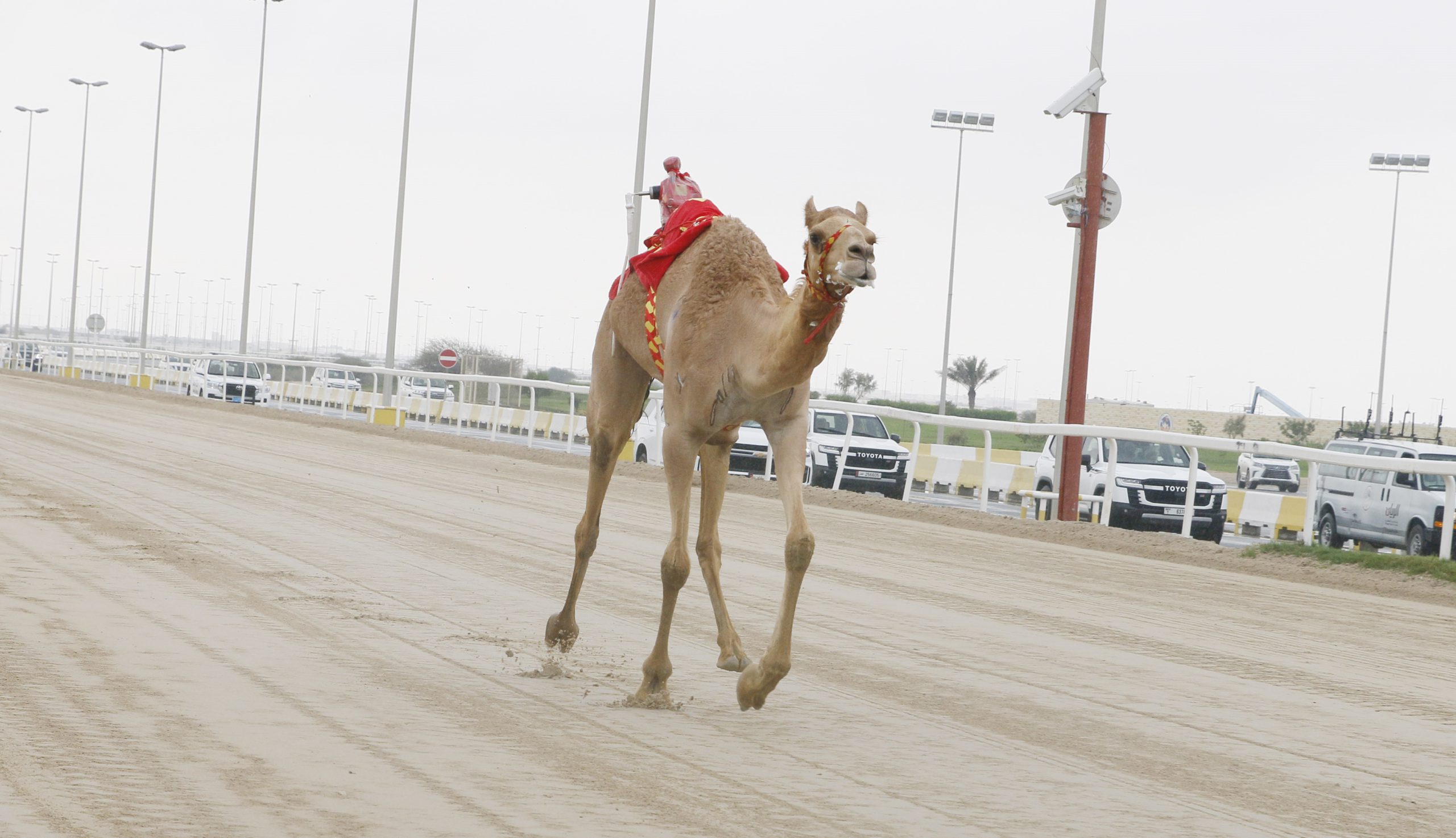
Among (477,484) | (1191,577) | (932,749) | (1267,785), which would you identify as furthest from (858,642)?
(477,484)

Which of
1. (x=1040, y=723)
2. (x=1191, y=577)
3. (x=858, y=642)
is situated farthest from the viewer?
(x=1191, y=577)

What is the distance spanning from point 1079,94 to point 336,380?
44251 mm

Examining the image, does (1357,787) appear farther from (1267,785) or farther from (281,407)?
(281,407)

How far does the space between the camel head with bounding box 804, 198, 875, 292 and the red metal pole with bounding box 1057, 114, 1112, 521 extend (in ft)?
46.9

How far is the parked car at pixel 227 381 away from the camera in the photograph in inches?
1783

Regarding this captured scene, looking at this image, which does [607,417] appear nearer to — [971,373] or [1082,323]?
[1082,323]

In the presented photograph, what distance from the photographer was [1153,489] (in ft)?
76.6

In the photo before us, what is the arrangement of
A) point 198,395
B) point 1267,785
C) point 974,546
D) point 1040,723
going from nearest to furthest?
point 1267,785 → point 1040,723 → point 974,546 → point 198,395

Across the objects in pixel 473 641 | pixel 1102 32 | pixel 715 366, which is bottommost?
pixel 473 641

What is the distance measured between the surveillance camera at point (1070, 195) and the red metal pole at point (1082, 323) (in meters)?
0.10

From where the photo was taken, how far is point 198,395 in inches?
1841

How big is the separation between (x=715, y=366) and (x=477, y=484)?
41.9ft

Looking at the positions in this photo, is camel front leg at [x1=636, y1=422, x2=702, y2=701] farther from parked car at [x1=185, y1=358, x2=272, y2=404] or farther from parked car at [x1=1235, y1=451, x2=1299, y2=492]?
parked car at [x1=185, y1=358, x2=272, y2=404]

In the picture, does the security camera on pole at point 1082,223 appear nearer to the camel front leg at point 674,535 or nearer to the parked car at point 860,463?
the parked car at point 860,463
